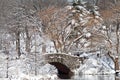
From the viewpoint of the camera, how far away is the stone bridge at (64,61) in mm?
45219

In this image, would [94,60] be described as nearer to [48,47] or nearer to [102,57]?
[102,57]

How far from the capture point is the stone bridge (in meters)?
45.2

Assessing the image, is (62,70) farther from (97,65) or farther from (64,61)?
(64,61)

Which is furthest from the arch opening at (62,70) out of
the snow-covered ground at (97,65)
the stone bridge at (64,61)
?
the snow-covered ground at (97,65)

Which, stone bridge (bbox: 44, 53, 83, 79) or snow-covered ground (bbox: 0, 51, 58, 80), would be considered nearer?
snow-covered ground (bbox: 0, 51, 58, 80)

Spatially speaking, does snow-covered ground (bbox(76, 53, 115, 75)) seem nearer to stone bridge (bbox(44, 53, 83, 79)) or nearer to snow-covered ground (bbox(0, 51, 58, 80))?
stone bridge (bbox(44, 53, 83, 79))

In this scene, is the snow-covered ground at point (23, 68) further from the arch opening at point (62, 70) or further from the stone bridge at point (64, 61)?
the arch opening at point (62, 70)

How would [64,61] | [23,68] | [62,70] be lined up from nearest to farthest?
[23,68]
[64,61]
[62,70]

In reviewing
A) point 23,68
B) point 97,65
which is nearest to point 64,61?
point 97,65

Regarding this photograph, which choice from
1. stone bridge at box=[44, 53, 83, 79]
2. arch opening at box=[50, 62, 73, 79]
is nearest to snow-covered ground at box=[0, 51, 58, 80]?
stone bridge at box=[44, 53, 83, 79]

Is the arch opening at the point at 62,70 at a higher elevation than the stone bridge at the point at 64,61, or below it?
below

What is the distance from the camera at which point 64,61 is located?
4644cm

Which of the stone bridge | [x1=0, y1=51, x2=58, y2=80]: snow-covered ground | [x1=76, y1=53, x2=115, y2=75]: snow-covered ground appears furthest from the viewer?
[x1=76, y1=53, x2=115, y2=75]: snow-covered ground

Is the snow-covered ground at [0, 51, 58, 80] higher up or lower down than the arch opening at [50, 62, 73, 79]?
higher up
